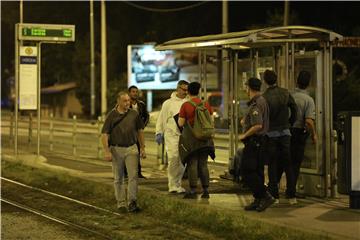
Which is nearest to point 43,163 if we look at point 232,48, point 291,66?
point 232,48

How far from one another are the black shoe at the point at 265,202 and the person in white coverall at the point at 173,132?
80.1 inches

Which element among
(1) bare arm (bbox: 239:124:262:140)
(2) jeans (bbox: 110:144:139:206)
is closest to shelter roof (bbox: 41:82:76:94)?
(2) jeans (bbox: 110:144:139:206)

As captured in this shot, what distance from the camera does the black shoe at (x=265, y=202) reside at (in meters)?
9.12

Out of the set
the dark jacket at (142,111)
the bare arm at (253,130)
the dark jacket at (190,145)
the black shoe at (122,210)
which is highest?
the dark jacket at (142,111)

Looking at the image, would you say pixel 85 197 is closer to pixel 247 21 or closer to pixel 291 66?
pixel 291 66

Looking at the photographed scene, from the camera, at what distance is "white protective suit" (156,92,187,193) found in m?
10.7

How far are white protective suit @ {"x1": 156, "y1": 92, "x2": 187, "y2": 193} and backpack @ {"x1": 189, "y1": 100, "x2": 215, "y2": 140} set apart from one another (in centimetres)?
88

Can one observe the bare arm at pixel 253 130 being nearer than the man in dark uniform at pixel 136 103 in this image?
Yes

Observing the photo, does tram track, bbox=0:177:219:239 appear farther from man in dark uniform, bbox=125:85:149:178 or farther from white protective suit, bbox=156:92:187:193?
man in dark uniform, bbox=125:85:149:178

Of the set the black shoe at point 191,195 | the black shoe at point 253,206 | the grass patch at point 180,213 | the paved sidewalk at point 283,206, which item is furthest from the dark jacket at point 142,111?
the black shoe at point 253,206

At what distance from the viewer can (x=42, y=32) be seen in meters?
16.0

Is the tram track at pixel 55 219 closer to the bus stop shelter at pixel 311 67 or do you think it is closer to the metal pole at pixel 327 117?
the bus stop shelter at pixel 311 67

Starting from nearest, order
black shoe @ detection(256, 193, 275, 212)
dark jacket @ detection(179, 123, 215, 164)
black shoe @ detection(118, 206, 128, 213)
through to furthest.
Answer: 1. black shoe @ detection(256, 193, 275, 212)
2. dark jacket @ detection(179, 123, 215, 164)
3. black shoe @ detection(118, 206, 128, 213)

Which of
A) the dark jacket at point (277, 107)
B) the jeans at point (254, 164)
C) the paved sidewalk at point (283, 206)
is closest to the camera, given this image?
the paved sidewalk at point (283, 206)
